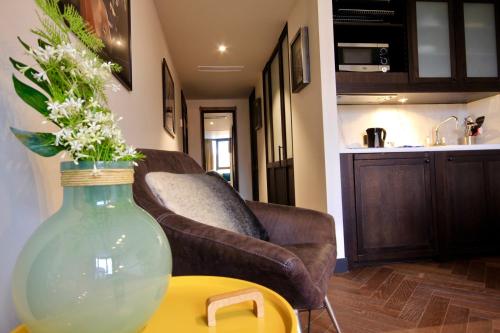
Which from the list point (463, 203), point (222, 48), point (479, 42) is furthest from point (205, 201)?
point (222, 48)

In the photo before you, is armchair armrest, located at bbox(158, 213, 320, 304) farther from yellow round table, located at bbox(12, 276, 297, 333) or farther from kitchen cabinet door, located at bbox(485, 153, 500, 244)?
kitchen cabinet door, located at bbox(485, 153, 500, 244)

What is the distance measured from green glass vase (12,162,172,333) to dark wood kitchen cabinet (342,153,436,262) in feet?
7.20

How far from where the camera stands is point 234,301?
602 millimetres

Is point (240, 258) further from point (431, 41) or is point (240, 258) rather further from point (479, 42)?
point (479, 42)

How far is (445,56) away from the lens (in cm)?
280

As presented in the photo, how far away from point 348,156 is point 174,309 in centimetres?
212

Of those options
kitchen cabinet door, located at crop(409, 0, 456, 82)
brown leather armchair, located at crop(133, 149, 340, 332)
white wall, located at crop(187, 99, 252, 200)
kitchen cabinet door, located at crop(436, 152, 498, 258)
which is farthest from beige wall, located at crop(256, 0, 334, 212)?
white wall, located at crop(187, 99, 252, 200)

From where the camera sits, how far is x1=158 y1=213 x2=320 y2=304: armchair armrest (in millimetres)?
826

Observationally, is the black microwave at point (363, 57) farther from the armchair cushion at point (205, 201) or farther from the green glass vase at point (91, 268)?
the green glass vase at point (91, 268)

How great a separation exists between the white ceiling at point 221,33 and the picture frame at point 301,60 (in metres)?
0.55

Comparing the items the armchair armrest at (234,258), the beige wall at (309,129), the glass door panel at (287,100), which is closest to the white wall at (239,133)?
the glass door panel at (287,100)

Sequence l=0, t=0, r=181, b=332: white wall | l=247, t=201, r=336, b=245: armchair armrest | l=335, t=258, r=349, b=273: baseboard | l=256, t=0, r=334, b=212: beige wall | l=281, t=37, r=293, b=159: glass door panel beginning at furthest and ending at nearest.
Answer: l=281, t=37, r=293, b=159: glass door panel → l=256, t=0, r=334, b=212: beige wall → l=335, t=258, r=349, b=273: baseboard → l=247, t=201, r=336, b=245: armchair armrest → l=0, t=0, r=181, b=332: white wall

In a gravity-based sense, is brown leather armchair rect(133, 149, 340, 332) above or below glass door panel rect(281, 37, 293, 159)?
below

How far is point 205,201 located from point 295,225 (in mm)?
481
